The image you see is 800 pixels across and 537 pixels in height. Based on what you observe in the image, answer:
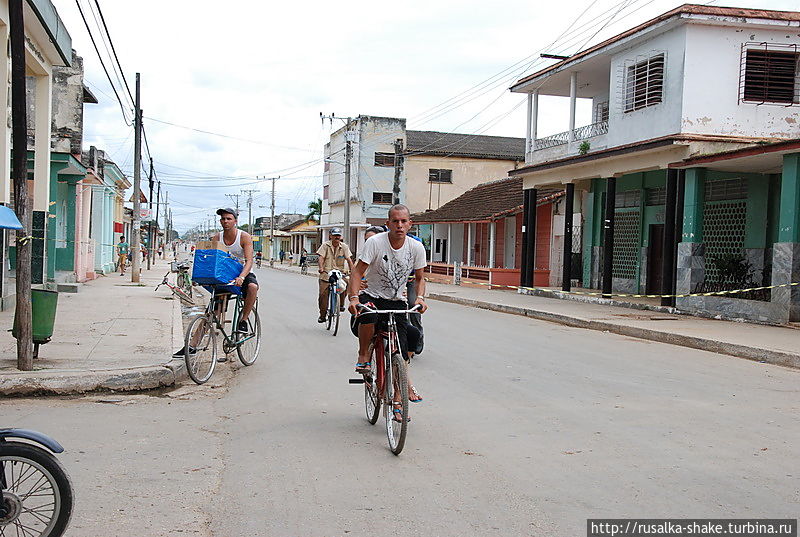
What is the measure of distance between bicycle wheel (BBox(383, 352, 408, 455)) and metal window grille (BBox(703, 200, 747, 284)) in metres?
15.3

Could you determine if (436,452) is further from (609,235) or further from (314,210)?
(314,210)

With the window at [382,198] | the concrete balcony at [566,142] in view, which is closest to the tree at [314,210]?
the window at [382,198]

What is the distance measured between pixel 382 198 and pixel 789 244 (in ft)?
137

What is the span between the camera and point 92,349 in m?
9.41

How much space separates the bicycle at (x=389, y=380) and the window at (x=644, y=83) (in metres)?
15.0

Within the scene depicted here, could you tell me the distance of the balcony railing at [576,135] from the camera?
21888 millimetres

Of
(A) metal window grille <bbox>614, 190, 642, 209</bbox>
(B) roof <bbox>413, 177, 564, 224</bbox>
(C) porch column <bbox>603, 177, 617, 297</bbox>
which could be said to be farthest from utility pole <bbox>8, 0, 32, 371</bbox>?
(B) roof <bbox>413, 177, 564, 224</bbox>

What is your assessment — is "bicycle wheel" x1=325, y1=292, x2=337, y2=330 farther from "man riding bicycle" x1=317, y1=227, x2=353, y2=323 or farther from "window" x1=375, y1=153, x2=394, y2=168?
"window" x1=375, y1=153, x2=394, y2=168

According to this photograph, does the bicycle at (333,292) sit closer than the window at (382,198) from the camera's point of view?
Yes

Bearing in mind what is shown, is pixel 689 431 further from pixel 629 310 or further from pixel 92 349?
pixel 629 310

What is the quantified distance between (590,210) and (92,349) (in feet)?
65.5

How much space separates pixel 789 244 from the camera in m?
14.8

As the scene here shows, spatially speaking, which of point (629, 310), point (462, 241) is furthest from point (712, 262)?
point (462, 241)

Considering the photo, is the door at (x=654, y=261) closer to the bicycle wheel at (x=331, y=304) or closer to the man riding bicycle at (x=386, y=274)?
the bicycle wheel at (x=331, y=304)
